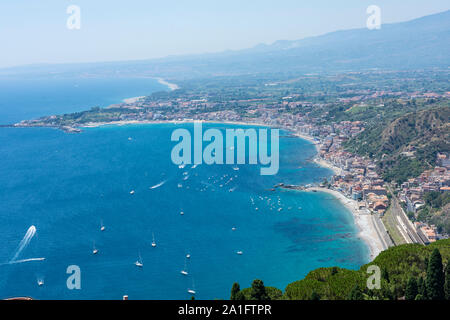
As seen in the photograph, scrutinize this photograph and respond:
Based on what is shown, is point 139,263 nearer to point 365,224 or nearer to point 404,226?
point 365,224

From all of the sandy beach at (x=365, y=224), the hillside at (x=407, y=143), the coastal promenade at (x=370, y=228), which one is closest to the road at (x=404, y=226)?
the coastal promenade at (x=370, y=228)

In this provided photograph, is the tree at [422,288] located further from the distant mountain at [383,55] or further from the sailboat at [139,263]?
the distant mountain at [383,55]

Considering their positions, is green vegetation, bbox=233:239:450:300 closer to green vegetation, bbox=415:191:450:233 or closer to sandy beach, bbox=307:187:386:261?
sandy beach, bbox=307:187:386:261

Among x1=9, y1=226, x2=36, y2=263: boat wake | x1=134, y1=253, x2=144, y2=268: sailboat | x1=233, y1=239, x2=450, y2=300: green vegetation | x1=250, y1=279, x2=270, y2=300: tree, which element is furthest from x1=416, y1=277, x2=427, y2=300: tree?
x1=9, y1=226, x2=36, y2=263: boat wake

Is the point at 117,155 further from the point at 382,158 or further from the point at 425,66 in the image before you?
the point at 425,66

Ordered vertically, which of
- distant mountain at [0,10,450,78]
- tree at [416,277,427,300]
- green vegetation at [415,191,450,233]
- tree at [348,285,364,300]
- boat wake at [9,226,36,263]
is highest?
distant mountain at [0,10,450,78]

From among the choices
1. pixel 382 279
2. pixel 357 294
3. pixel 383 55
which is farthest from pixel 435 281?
pixel 383 55
